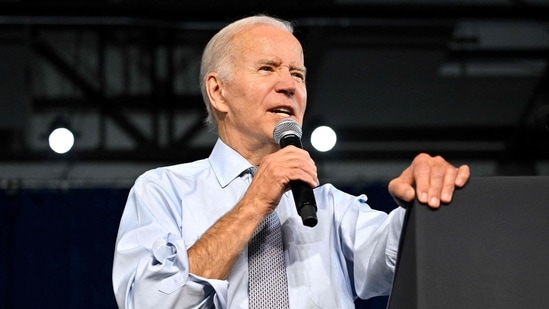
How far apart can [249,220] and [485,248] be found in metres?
0.56

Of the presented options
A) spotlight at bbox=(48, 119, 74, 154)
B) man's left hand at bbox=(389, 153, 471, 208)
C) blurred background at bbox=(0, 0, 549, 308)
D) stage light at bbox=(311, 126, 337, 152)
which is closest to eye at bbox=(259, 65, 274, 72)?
man's left hand at bbox=(389, 153, 471, 208)

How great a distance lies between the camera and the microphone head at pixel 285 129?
1874 mm

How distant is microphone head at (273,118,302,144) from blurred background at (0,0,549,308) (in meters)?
2.94

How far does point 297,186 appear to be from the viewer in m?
1.71

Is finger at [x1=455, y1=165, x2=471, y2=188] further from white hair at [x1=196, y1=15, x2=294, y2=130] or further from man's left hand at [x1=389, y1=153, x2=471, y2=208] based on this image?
white hair at [x1=196, y1=15, x2=294, y2=130]

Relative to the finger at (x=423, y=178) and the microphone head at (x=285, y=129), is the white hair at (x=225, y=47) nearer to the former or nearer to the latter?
the microphone head at (x=285, y=129)

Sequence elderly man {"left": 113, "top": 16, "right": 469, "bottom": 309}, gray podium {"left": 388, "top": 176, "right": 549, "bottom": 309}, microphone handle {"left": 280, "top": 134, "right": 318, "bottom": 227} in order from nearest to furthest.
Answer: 1. gray podium {"left": 388, "top": 176, "right": 549, "bottom": 309}
2. microphone handle {"left": 280, "top": 134, "right": 318, "bottom": 227}
3. elderly man {"left": 113, "top": 16, "right": 469, "bottom": 309}

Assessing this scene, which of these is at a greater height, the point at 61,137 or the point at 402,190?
the point at 61,137

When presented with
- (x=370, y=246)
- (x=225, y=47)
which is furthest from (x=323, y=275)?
(x=225, y=47)

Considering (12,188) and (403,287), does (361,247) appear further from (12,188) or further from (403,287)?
(12,188)

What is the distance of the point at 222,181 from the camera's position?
1997 millimetres

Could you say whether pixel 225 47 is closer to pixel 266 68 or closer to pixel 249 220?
pixel 266 68

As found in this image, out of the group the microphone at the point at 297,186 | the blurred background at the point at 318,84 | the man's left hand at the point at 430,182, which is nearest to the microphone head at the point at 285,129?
the microphone at the point at 297,186

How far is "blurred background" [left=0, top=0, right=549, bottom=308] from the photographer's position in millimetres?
4996
